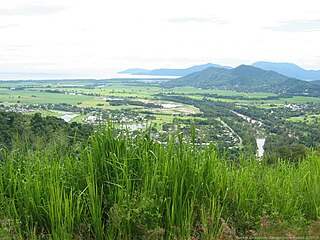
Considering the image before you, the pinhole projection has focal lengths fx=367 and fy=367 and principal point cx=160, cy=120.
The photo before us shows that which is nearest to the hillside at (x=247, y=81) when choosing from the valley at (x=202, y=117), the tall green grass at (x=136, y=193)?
the valley at (x=202, y=117)

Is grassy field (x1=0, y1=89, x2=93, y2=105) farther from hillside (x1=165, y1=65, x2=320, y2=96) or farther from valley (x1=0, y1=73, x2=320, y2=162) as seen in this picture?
hillside (x1=165, y1=65, x2=320, y2=96)

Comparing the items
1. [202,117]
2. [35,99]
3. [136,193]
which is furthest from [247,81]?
[136,193]

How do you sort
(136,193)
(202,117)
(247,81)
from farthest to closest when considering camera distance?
(247,81) → (202,117) → (136,193)

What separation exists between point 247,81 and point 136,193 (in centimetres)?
11828

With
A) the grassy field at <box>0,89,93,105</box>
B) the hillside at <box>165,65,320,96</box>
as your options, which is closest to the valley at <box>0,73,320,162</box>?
the grassy field at <box>0,89,93,105</box>

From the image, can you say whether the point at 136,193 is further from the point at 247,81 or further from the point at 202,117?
the point at 247,81

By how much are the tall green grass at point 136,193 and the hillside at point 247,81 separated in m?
87.5

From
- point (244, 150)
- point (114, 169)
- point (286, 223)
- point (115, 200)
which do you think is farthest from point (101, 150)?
point (244, 150)

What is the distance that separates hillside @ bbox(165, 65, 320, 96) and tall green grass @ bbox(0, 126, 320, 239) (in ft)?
287

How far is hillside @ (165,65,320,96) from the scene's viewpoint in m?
90.8

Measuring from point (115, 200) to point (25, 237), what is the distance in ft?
2.29

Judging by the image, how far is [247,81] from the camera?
11706cm

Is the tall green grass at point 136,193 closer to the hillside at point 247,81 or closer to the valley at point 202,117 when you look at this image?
the valley at point 202,117

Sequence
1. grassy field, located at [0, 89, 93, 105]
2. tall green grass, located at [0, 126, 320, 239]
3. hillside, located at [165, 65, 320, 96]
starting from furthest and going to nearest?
hillside, located at [165, 65, 320, 96], grassy field, located at [0, 89, 93, 105], tall green grass, located at [0, 126, 320, 239]
